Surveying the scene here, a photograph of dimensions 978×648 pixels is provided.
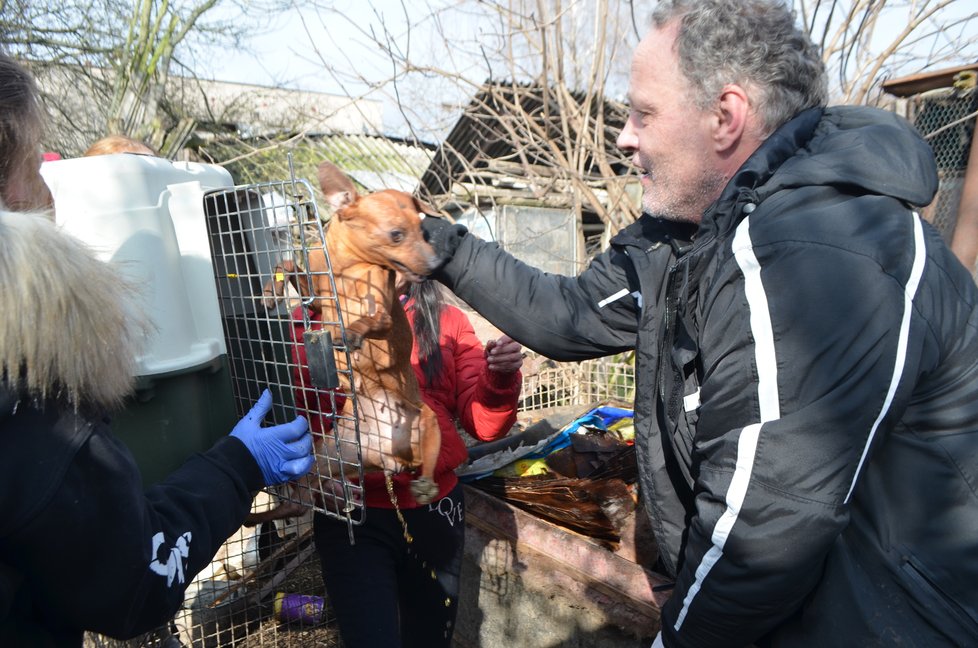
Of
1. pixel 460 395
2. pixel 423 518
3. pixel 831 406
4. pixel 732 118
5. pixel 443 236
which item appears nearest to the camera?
pixel 831 406

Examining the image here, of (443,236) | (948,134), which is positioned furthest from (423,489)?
(948,134)

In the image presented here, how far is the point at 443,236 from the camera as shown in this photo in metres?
2.08

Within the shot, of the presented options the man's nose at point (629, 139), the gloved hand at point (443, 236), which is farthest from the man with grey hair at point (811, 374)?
the gloved hand at point (443, 236)

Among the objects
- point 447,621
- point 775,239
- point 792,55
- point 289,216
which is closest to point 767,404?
point 775,239

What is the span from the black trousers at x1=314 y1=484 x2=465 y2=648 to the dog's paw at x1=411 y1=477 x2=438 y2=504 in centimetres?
12

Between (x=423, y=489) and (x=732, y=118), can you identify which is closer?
(x=732, y=118)

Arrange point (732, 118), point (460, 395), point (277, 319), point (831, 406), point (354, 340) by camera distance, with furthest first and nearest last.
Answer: point (460, 395) → point (354, 340) → point (277, 319) → point (732, 118) → point (831, 406)

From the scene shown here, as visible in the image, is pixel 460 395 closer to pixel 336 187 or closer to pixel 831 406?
pixel 336 187

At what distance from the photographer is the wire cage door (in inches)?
67.6

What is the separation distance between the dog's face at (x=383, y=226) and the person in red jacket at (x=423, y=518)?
1.03ft

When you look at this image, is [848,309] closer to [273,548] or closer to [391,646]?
[391,646]

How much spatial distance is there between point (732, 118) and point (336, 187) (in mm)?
1283

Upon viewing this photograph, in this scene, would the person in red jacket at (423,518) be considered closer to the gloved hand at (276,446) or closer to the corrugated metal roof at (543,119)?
the gloved hand at (276,446)

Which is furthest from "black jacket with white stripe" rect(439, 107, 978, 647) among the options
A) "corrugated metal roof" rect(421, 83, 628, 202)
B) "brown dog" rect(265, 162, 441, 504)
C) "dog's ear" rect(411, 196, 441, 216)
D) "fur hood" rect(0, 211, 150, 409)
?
"corrugated metal roof" rect(421, 83, 628, 202)
